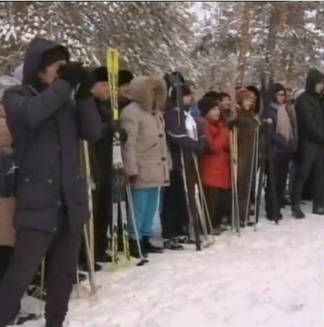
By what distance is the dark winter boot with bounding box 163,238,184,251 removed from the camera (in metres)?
6.96

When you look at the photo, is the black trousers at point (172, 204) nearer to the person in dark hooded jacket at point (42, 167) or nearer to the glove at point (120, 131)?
the glove at point (120, 131)

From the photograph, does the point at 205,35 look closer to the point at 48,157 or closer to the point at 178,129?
the point at 178,129

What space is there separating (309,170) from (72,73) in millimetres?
5350

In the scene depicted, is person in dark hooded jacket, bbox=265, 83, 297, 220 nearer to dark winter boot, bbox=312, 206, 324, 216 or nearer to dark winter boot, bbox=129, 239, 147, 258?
dark winter boot, bbox=312, 206, 324, 216

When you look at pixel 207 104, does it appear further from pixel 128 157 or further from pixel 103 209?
pixel 103 209

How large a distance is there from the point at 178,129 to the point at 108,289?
6.71 ft

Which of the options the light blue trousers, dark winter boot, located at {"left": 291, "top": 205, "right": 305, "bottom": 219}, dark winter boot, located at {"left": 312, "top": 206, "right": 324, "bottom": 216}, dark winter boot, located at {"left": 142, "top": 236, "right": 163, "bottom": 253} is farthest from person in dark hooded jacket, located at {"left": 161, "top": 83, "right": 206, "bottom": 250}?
dark winter boot, located at {"left": 312, "top": 206, "right": 324, "bottom": 216}

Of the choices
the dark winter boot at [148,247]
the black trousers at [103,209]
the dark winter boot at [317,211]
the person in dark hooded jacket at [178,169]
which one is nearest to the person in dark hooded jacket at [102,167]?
the black trousers at [103,209]

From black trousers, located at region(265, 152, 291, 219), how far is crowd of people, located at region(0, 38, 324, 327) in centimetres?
1

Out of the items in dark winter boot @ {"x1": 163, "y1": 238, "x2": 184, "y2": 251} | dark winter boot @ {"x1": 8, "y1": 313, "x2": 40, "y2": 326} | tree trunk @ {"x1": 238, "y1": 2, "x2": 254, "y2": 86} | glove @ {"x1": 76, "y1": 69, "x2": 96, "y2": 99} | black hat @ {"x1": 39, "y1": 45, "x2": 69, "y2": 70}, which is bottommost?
dark winter boot @ {"x1": 163, "y1": 238, "x2": 184, "y2": 251}

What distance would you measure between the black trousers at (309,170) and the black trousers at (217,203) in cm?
111

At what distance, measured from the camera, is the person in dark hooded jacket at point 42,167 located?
3.98 meters

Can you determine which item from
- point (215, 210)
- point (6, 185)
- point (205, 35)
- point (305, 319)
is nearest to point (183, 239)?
point (215, 210)

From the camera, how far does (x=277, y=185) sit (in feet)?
29.3
